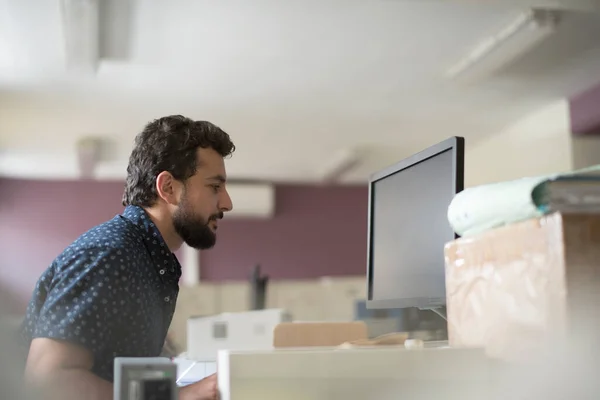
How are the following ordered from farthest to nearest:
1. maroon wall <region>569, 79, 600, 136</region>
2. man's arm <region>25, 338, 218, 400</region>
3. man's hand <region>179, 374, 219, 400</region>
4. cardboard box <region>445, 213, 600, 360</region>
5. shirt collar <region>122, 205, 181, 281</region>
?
maroon wall <region>569, 79, 600, 136</region> → shirt collar <region>122, 205, 181, 281</region> → man's arm <region>25, 338, 218, 400</region> → man's hand <region>179, 374, 219, 400</region> → cardboard box <region>445, 213, 600, 360</region>

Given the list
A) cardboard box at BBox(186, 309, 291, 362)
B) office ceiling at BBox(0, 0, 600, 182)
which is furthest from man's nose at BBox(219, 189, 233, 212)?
office ceiling at BBox(0, 0, 600, 182)

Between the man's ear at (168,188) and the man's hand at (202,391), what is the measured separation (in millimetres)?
724

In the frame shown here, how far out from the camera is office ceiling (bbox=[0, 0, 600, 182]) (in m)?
3.14

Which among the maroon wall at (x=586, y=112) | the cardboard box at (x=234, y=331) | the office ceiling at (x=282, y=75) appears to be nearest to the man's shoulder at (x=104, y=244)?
the cardboard box at (x=234, y=331)

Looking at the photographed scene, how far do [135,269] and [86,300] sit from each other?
0.44 feet

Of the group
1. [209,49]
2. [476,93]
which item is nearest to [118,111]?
[209,49]

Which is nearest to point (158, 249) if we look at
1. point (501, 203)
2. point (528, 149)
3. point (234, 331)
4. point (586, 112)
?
point (501, 203)

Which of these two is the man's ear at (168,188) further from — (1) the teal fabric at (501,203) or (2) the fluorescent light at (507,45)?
(2) the fluorescent light at (507,45)

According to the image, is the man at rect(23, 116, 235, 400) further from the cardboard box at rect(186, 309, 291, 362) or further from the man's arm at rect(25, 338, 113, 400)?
the cardboard box at rect(186, 309, 291, 362)

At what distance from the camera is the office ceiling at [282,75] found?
10.3ft

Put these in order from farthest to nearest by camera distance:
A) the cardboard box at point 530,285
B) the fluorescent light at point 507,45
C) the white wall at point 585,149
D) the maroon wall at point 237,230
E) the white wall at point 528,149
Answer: the maroon wall at point 237,230, the white wall at point 528,149, the white wall at point 585,149, the fluorescent light at point 507,45, the cardboard box at point 530,285

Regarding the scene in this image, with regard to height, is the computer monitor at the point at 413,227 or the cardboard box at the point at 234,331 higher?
the computer monitor at the point at 413,227

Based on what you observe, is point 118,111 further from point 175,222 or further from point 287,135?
point 175,222

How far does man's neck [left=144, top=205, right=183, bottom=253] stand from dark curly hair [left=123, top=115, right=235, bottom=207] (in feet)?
0.08
